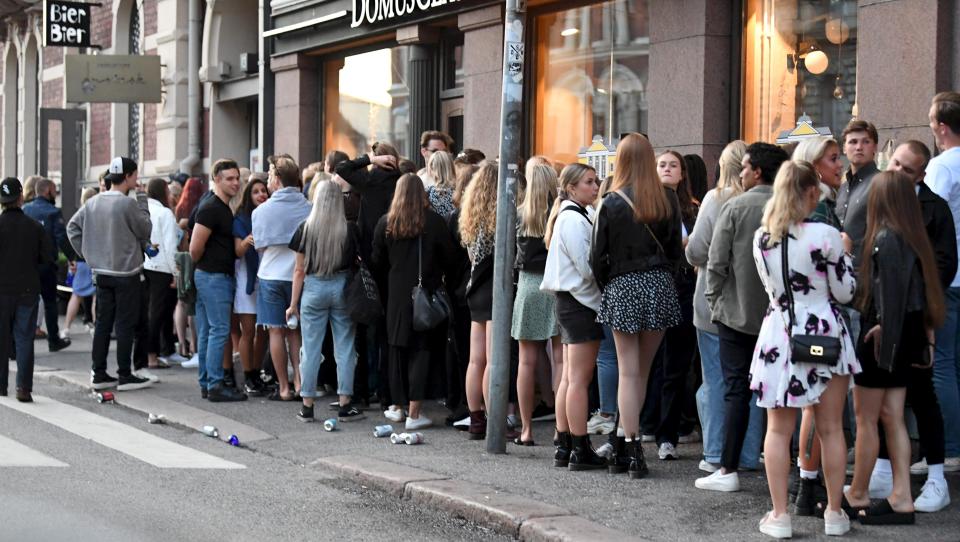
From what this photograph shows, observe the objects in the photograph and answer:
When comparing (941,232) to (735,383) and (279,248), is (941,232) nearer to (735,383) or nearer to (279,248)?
(735,383)

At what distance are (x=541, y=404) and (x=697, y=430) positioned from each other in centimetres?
148

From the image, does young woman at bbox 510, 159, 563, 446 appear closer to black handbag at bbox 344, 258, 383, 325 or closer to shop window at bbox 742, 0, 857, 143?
black handbag at bbox 344, 258, 383, 325

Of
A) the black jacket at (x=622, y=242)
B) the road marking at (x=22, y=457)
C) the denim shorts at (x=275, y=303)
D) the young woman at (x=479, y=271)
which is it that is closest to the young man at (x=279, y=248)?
the denim shorts at (x=275, y=303)

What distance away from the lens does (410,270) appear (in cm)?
1003

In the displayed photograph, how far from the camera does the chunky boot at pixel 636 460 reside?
8.16 meters

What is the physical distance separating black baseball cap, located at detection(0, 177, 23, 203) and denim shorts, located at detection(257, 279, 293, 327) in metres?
2.44

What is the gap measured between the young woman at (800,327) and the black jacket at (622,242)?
1.34 meters

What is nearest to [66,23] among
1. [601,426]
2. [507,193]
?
[601,426]

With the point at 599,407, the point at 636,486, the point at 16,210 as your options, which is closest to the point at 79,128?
the point at 16,210

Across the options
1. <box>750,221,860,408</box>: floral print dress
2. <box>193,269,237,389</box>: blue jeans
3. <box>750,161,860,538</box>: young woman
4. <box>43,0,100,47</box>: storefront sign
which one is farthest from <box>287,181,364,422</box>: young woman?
<box>43,0,100,47</box>: storefront sign

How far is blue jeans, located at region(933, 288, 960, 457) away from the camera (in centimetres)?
787

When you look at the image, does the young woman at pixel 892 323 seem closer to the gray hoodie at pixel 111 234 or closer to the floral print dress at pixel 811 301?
the floral print dress at pixel 811 301

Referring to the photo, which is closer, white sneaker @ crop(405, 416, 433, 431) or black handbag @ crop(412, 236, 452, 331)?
black handbag @ crop(412, 236, 452, 331)

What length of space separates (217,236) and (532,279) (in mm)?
3626
